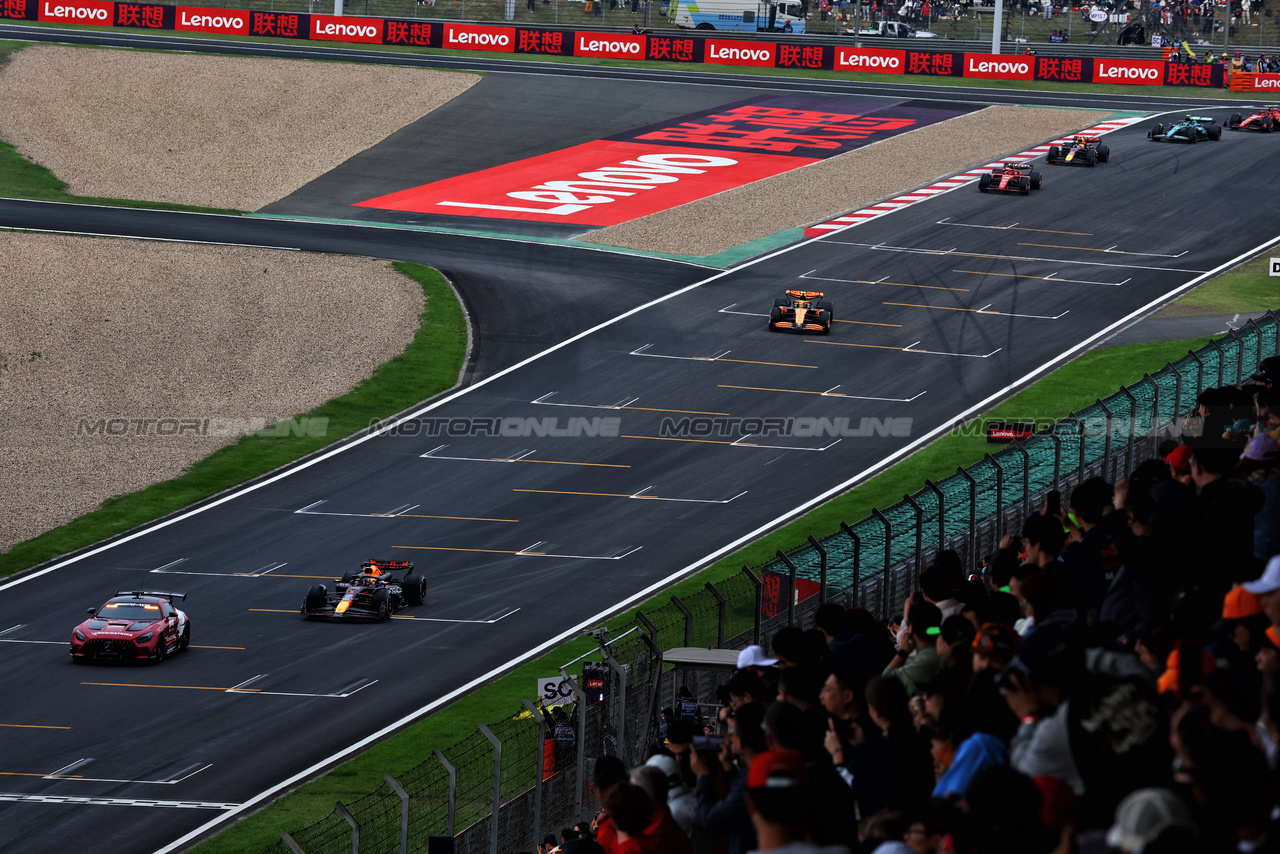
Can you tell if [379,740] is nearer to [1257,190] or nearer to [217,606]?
[217,606]

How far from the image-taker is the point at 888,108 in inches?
2598

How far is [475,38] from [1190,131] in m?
34.0

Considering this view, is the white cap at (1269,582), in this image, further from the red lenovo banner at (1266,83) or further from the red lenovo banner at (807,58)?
the red lenovo banner at (807,58)

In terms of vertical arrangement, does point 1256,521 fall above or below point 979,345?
above

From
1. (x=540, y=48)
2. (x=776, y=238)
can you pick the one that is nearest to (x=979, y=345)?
(x=776, y=238)

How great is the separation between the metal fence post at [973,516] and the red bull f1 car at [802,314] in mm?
22527

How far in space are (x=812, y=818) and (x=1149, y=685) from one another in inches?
70.5

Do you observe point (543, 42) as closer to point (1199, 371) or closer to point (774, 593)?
point (1199, 371)

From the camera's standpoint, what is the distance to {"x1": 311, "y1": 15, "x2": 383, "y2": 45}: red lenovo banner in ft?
246
